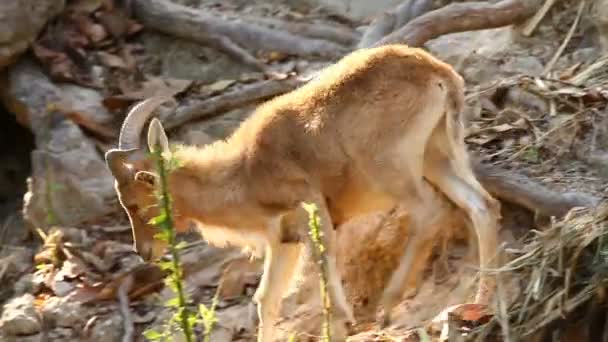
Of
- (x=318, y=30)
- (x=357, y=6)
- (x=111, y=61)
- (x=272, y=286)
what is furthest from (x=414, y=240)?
(x=357, y=6)

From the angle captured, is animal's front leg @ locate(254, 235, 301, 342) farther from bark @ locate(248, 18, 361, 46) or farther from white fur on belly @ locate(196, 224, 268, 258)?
bark @ locate(248, 18, 361, 46)

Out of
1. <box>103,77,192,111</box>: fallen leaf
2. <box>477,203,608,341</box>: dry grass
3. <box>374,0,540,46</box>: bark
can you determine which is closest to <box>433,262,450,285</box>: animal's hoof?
<box>477,203,608,341</box>: dry grass

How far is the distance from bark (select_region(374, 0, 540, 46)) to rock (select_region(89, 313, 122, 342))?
9.87ft

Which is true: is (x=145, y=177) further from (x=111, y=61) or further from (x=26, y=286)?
(x=111, y=61)

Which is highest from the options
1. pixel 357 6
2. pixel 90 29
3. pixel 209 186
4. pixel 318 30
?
pixel 90 29

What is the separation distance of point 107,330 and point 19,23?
350 cm

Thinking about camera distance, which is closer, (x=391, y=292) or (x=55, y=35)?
(x=391, y=292)

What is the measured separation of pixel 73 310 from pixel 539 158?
3649 millimetres

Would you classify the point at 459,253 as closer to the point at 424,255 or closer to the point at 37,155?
the point at 424,255

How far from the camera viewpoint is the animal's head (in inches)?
282

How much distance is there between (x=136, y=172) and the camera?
7.23 meters

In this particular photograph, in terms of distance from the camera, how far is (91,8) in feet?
36.8

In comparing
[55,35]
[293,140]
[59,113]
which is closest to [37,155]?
[59,113]

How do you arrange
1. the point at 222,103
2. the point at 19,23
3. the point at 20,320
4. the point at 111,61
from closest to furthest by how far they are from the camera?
the point at 20,320 < the point at 222,103 < the point at 19,23 < the point at 111,61
